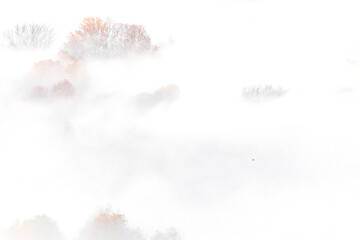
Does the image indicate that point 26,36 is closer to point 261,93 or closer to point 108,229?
point 108,229

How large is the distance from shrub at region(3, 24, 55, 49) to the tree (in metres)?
4.21

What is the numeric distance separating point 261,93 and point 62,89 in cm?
3793

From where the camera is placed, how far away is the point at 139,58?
72688 millimetres

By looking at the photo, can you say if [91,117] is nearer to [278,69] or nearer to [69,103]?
[69,103]

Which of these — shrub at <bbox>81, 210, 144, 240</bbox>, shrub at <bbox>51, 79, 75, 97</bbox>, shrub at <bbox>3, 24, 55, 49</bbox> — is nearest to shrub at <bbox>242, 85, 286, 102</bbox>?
shrub at <bbox>51, 79, 75, 97</bbox>

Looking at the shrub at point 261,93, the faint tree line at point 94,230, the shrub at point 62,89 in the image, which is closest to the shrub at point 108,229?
the faint tree line at point 94,230

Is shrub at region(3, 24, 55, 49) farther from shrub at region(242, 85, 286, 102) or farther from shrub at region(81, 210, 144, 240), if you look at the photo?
shrub at region(242, 85, 286, 102)

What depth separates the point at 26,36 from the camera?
6600 centimetres

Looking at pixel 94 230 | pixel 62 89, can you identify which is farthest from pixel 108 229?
pixel 62 89

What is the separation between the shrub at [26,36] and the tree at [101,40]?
4.21 metres

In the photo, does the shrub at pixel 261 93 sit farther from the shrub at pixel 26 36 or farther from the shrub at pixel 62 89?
the shrub at pixel 26 36

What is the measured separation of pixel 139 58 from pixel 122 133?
15.5m

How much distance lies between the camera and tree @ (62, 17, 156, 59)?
66812 millimetres

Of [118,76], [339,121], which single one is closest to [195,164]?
[118,76]
